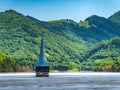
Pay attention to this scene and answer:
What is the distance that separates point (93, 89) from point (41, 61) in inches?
4086

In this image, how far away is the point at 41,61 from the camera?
196 m

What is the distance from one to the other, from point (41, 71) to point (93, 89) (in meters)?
103

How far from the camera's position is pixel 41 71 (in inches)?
7677

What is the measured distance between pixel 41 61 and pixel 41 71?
423 centimetres

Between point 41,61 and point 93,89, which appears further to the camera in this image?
point 41,61

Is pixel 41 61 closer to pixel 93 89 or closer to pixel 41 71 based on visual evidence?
pixel 41 71

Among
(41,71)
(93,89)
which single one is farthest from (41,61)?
(93,89)

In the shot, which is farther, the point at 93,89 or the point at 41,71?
the point at 41,71

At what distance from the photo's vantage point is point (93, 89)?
9312cm
